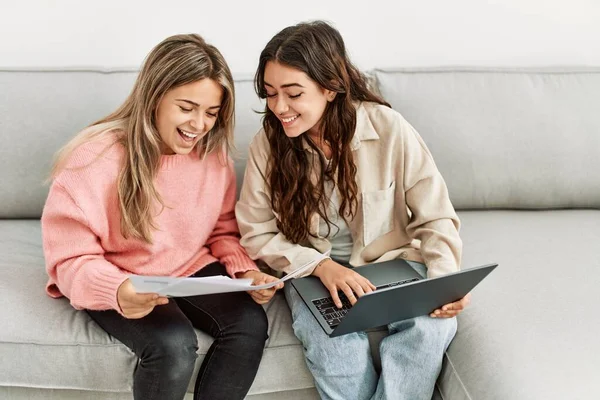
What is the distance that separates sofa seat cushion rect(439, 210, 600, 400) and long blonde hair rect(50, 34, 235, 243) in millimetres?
746

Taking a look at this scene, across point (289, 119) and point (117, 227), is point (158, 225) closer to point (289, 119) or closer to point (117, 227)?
point (117, 227)

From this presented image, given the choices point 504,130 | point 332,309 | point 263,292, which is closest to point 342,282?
point 332,309

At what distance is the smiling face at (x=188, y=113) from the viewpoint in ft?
4.58

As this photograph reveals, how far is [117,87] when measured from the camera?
5.83 feet

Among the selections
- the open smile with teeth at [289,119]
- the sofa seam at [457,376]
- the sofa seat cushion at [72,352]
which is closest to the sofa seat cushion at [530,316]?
the sofa seam at [457,376]

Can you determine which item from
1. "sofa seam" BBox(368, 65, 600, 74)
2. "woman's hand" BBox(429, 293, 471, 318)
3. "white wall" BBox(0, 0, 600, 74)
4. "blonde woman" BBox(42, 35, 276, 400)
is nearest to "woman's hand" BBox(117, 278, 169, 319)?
"blonde woman" BBox(42, 35, 276, 400)

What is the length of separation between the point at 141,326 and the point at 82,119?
2.21 ft

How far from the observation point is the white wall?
193 cm

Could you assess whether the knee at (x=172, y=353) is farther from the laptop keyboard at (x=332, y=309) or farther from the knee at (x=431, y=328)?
the knee at (x=431, y=328)

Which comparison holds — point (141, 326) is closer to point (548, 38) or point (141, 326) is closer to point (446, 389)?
point (446, 389)

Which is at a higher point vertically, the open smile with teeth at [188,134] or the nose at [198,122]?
the nose at [198,122]

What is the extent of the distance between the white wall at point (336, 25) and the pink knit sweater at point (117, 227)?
55cm

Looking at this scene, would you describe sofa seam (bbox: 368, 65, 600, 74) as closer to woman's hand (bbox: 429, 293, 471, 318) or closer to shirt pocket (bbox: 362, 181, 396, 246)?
shirt pocket (bbox: 362, 181, 396, 246)

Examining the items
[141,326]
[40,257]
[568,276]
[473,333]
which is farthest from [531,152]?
[40,257]
